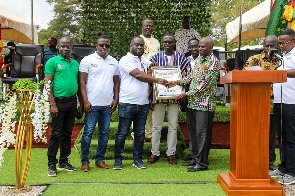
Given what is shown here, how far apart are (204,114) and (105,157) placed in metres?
1.72

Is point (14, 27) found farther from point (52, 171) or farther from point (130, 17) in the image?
point (52, 171)

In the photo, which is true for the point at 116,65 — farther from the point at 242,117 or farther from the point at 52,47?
the point at 52,47

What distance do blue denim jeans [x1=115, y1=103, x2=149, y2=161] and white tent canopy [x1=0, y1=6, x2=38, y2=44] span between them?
867 centimetres

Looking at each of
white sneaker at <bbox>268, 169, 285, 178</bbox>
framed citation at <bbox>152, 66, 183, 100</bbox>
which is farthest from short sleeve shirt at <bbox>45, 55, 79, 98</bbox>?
white sneaker at <bbox>268, 169, 285, 178</bbox>

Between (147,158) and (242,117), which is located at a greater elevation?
(242,117)

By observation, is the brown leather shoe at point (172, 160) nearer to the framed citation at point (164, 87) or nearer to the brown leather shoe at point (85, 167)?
the framed citation at point (164, 87)

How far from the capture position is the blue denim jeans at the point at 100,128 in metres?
5.77

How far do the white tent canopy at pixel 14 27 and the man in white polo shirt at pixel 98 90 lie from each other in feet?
27.7

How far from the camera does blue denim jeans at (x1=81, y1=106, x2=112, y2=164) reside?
5766 millimetres

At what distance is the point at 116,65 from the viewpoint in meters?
5.92

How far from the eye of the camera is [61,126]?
5551mm

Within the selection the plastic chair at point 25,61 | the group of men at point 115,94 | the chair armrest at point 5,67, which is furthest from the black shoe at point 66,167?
the chair armrest at point 5,67

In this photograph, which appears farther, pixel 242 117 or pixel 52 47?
pixel 52 47

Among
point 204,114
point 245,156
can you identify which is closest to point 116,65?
point 204,114
